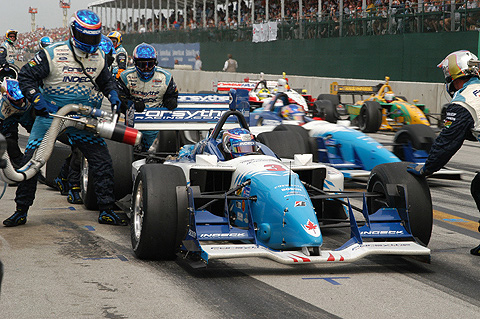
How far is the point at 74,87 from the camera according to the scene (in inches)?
311

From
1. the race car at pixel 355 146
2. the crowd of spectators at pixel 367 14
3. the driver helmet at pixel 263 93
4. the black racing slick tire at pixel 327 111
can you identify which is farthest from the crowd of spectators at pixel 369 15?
the race car at pixel 355 146

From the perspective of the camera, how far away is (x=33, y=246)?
7.00m

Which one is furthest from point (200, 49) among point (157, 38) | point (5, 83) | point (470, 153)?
point (5, 83)

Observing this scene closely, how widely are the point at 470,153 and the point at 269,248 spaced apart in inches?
407

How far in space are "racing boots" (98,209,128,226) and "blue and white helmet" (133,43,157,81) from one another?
2385 mm

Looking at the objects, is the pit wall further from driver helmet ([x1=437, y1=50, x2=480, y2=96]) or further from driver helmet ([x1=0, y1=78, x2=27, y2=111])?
driver helmet ([x1=0, y1=78, x2=27, y2=111])

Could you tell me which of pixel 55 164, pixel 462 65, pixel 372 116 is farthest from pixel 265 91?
pixel 462 65

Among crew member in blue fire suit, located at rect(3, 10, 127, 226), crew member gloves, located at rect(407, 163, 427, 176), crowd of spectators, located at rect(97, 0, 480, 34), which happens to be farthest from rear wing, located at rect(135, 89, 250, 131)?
crowd of spectators, located at rect(97, 0, 480, 34)

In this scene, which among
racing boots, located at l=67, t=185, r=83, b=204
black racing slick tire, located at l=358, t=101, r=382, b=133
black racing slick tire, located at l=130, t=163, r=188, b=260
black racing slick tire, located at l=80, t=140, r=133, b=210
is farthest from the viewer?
black racing slick tire, located at l=358, t=101, r=382, b=133

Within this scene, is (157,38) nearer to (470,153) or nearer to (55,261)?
(470,153)

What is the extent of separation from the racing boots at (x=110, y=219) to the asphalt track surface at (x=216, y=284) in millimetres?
323

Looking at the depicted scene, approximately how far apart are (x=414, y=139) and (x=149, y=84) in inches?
159

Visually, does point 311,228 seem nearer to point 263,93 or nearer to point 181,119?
point 181,119

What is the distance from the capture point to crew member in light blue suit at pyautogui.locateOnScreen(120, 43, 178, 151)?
9.79 metres
